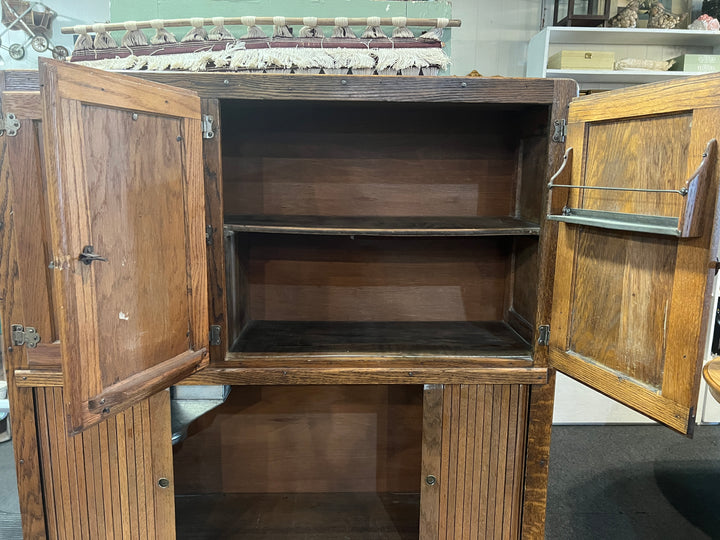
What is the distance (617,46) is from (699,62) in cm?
47

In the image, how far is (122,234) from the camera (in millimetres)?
1246

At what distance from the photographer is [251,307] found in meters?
2.06

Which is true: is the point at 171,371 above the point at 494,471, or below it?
above

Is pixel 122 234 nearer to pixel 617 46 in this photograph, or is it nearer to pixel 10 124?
pixel 10 124

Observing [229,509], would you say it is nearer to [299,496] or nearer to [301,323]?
[299,496]

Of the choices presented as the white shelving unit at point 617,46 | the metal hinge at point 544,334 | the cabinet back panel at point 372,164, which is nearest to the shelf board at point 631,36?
the white shelving unit at point 617,46

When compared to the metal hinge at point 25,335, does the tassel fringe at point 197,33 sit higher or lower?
higher

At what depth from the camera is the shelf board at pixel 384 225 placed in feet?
5.19

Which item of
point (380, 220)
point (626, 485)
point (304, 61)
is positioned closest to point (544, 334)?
point (380, 220)

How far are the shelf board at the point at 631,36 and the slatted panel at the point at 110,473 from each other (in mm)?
2846

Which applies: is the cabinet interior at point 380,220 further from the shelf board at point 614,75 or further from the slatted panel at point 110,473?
the shelf board at point 614,75

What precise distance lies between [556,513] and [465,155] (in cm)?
164

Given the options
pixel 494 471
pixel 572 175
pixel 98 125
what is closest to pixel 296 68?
pixel 98 125

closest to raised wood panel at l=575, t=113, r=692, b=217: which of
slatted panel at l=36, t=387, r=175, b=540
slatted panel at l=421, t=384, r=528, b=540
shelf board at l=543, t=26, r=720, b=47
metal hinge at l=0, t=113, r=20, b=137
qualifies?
slatted panel at l=421, t=384, r=528, b=540
